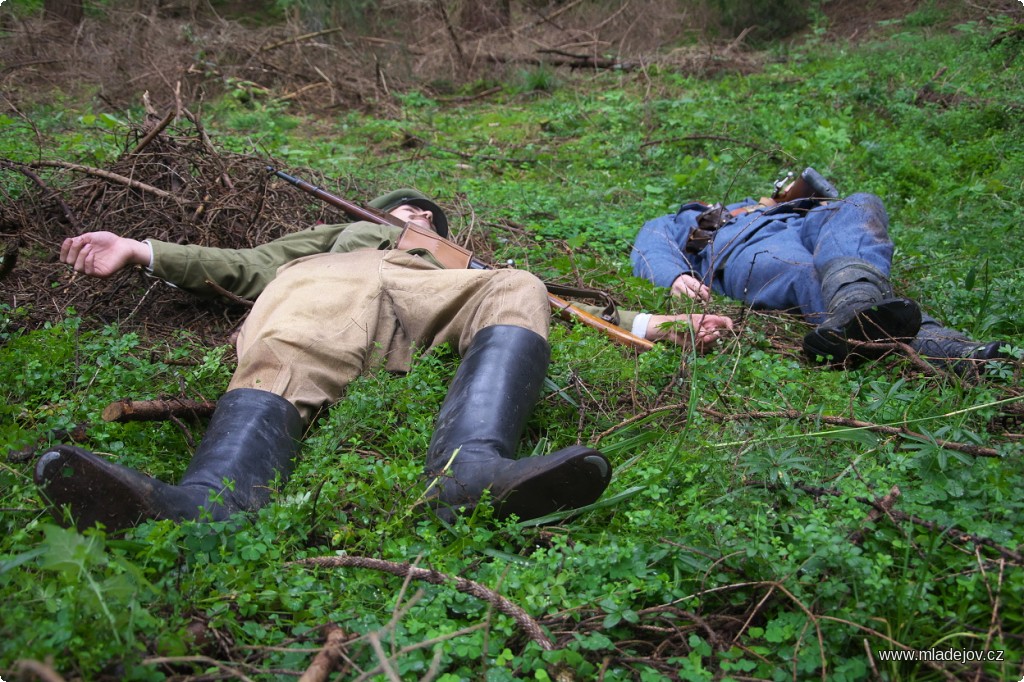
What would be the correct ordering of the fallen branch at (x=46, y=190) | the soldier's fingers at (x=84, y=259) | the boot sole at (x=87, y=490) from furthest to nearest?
1. the fallen branch at (x=46, y=190)
2. the soldier's fingers at (x=84, y=259)
3. the boot sole at (x=87, y=490)

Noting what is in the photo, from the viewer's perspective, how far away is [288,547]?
2.13 m

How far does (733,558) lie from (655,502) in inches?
15.3

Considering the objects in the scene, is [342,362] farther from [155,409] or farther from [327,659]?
[327,659]

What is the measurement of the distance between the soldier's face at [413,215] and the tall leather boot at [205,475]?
1.65m

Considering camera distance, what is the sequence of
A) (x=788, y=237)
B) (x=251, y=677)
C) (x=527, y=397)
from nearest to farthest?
(x=251, y=677) < (x=527, y=397) < (x=788, y=237)

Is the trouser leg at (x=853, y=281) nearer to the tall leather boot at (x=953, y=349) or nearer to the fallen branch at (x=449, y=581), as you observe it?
the tall leather boot at (x=953, y=349)

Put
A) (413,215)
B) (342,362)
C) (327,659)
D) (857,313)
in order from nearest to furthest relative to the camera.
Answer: (327,659) → (342,362) → (857,313) → (413,215)

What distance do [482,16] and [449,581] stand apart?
10701 millimetres

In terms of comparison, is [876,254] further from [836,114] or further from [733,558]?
[836,114]

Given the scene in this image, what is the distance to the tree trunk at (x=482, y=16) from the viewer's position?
36.6 feet

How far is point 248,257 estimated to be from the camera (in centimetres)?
345

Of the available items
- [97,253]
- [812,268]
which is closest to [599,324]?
[812,268]

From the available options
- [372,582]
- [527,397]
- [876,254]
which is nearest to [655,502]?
[527,397]

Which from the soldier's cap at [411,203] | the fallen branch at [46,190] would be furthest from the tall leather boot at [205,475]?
the fallen branch at [46,190]
